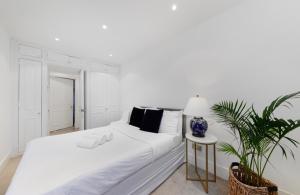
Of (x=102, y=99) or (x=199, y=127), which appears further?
(x=102, y=99)

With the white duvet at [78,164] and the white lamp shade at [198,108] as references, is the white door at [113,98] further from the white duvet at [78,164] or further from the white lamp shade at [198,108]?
the white lamp shade at [198,108]

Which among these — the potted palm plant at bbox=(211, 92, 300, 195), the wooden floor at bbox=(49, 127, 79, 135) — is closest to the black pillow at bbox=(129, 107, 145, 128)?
the potted palm plant at bbox=(211, 92, 300, 195)

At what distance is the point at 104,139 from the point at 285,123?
6.82ft

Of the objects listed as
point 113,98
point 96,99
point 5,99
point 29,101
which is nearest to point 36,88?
point 29,101

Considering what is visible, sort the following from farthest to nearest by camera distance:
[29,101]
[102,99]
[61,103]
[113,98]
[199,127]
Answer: [61,103] < [113,98] < [102,99] < [29,101] < [199,127]

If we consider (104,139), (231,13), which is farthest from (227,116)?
(104,139)

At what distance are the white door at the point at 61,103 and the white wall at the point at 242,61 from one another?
12.9 feet

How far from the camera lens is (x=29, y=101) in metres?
2.93

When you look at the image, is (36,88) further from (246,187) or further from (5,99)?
(246,187)

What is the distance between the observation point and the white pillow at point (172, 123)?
8.02 ft

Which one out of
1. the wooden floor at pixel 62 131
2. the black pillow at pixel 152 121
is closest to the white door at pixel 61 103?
the wooden floor at pixel 62 131

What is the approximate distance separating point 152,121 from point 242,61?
1.78m

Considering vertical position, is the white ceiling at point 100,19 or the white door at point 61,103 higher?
the white ceiling at point 100,19

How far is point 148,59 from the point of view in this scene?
3.45 m
